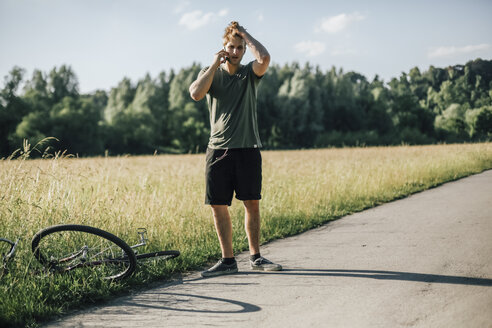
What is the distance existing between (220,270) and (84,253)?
1.33 metres

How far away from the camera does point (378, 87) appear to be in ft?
299

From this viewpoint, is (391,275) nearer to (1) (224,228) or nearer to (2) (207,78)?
(1) (224,228)

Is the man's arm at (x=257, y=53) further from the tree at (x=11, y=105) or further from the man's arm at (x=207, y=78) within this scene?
the tree at (x=11, y=105)

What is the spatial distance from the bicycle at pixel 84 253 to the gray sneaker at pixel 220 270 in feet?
1.52

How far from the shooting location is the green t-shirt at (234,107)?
4.34 meters

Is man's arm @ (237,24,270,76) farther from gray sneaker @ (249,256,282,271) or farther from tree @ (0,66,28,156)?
tree @ (0,66,28,156)

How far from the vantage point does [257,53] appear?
13.8ft

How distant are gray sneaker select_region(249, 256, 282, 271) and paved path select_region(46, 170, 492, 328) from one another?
3.3 inches

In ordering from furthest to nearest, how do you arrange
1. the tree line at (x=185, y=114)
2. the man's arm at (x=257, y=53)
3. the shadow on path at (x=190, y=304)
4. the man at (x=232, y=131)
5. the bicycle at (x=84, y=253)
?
the tree line at (x=185, y=114)
the man at (x=232, y=131)
the man's arm at (x=257, y=53)
the bicycle at (x=84, y=253)
the shadow on path at (x=190, y=304)

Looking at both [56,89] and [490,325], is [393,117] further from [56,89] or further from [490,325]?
[490,325]

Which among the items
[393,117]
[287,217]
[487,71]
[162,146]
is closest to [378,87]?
[393,117]

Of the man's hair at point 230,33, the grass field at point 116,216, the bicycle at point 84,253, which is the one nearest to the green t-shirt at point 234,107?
the man's hair at point 230,33

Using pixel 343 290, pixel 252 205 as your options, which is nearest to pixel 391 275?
pixel 343 290

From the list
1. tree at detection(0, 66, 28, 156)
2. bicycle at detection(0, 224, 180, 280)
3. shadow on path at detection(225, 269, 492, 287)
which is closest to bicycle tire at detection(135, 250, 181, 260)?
bicycle at detection(0, 224, 180, 280)
